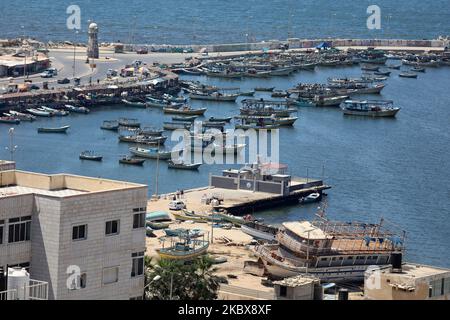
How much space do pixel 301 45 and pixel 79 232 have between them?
11896 centimetres

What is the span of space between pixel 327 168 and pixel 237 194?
41.2ft

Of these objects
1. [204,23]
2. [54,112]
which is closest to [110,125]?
[54,112]

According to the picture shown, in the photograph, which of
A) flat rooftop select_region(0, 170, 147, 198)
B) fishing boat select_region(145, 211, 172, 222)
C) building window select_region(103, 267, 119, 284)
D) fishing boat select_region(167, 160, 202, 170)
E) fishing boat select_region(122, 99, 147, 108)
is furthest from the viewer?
fishing boat select_region(122, 99, 147, 108)

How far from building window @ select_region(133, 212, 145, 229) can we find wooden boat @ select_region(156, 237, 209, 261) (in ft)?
63.3

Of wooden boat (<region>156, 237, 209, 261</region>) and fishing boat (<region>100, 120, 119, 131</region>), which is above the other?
fishing boat (<region>100, 120, 119, 131</region>)

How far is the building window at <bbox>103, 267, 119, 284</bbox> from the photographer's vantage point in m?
25.1

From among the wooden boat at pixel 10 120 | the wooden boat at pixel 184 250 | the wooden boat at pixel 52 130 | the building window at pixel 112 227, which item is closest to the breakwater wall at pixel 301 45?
the wooden boat at pixel 10 120

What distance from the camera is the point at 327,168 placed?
247ft

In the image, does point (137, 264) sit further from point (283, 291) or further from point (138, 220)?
point (283, 291)

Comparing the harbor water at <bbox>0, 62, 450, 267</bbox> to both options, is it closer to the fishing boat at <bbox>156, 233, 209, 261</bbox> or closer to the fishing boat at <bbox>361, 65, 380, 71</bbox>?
the fishing boat at <bbox>156, 233, 209, 261</bbox>

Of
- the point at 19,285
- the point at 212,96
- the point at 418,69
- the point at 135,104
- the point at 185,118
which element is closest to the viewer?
the point at 19,285

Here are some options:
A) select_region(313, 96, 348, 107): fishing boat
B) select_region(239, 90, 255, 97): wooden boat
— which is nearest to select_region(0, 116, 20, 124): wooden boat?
select_region(239, 90, 255, 97): wooden boat

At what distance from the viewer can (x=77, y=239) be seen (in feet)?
80.5
